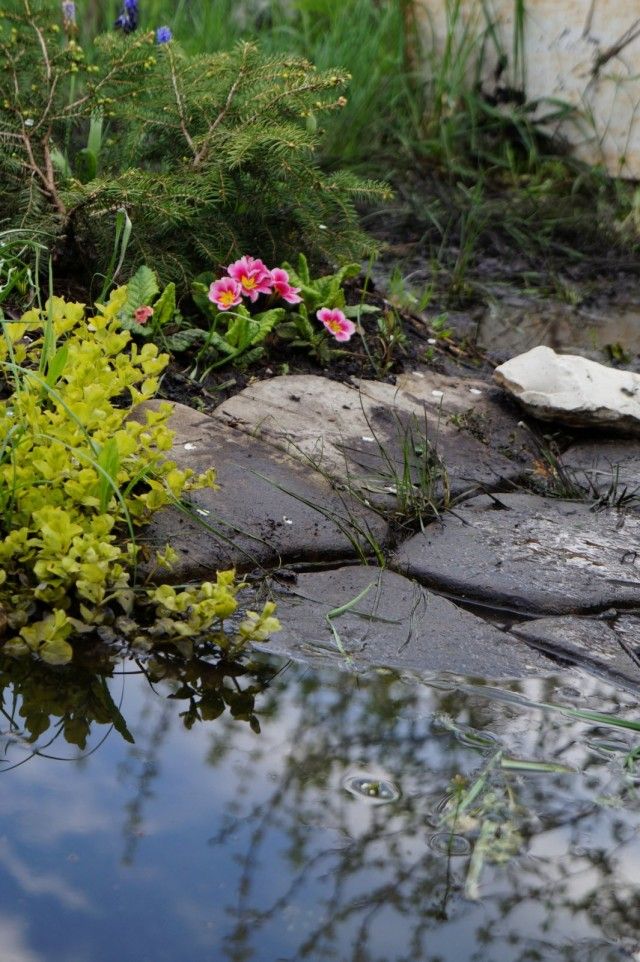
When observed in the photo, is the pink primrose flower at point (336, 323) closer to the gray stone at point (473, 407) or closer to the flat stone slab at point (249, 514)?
the gray stone at point (473, 407)

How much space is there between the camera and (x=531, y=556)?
2.95 m

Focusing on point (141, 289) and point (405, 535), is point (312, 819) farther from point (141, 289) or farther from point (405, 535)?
point (141, 289)

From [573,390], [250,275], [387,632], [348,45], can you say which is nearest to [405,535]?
[387,632]

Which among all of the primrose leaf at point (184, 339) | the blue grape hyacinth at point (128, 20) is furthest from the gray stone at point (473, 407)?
the blue grape hyacinth at point (128, 20)

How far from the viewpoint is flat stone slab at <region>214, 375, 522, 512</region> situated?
3266 millimetres

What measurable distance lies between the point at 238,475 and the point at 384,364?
1.04 m

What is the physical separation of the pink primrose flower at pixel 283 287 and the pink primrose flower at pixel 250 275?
1.2 inches

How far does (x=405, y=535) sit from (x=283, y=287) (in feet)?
3.52

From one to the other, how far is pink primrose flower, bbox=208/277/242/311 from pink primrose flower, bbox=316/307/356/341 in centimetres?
31

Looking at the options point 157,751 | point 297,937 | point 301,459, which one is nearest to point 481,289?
point 301,459

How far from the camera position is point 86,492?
2516mm

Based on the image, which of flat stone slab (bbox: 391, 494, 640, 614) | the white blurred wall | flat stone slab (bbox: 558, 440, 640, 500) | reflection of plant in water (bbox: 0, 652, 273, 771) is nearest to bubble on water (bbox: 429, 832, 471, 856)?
reflection of plant in water (bbox: 0, 652, 273, 771)

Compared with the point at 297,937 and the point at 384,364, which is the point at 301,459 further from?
the point at 297,937

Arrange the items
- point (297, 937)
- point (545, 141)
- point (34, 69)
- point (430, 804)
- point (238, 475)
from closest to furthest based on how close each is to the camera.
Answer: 1. point (297, 937)
2. point (430, 804)
3. point (238, 475)
4. point (34, 69)
5. point (545, 141)
